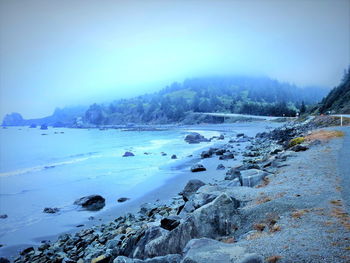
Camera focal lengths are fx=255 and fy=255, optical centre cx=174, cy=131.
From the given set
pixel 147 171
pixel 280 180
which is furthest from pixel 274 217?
pixel 147 171

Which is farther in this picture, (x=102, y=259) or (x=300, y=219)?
(x=102, y=259)

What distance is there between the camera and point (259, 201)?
11.6 m

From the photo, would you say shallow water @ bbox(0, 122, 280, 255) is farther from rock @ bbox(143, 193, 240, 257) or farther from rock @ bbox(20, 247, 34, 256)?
rock @ bbox(143, 193, 240, 257)

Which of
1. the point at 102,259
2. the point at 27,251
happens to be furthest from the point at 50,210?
the point at 102,259

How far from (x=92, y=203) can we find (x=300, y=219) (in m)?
18.0

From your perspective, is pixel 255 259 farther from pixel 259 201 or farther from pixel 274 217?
pixel 259 201

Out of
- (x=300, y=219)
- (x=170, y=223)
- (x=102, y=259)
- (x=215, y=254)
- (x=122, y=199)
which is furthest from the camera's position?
(x=122, y=199)

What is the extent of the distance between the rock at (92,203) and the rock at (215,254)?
15.6m

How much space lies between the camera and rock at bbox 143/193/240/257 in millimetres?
9758

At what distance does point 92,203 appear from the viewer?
22359mm

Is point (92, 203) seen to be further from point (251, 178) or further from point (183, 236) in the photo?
point (183, 236)

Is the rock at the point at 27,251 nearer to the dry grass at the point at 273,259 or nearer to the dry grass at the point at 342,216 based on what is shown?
the dry grass at the point at 273,259

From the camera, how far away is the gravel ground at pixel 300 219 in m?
6.85

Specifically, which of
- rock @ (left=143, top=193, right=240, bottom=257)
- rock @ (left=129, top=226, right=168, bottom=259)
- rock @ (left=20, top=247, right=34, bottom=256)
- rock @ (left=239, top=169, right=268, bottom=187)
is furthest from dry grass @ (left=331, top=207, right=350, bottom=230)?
rock @ (left=20, top=247, right=34, bottom=256)
